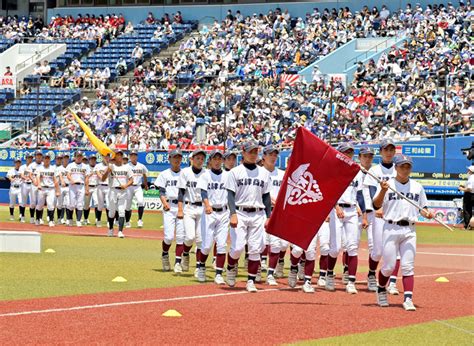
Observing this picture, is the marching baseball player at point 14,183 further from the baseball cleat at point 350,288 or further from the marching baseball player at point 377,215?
the baseball cleat at point 350,288

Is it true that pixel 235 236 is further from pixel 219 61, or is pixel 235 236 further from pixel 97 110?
pixel 219 61

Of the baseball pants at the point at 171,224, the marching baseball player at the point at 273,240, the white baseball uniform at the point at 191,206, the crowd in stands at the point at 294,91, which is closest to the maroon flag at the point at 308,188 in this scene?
the marching baseball player at the point at 273,240

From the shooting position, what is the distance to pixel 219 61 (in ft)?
170

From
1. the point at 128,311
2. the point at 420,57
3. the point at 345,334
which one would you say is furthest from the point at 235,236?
the point at 420,57

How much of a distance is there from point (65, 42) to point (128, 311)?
48726 mm

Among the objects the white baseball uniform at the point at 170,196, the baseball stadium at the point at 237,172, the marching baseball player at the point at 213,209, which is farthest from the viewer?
the white baseball uniform at the point at 170,196

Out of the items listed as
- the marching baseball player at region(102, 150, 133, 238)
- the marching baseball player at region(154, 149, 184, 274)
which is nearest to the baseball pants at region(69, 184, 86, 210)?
the marching baseball player at region(102, 150, 133, 238)

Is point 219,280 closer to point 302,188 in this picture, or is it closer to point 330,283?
point 330,283

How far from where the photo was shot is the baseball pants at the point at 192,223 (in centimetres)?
1888

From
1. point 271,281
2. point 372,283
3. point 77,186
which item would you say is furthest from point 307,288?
point 77,186

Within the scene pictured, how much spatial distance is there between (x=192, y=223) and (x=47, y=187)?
14159mm

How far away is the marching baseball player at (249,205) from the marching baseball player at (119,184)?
1103 cm

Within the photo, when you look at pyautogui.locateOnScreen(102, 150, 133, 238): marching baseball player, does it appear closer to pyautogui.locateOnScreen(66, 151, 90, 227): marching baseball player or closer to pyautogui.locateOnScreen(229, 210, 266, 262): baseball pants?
pyautogui.locateOnScreen(66, 151, 90, 227): marching baseball player

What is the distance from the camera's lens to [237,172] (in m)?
16.4
